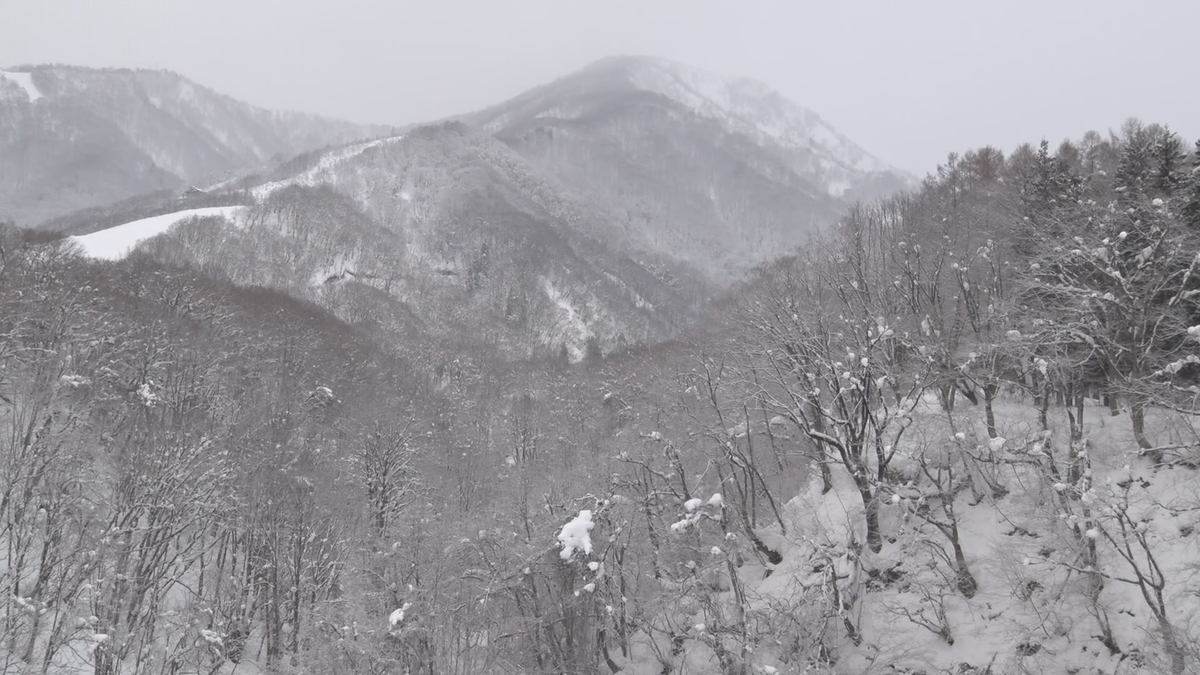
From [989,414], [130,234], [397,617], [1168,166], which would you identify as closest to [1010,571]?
[989,414]

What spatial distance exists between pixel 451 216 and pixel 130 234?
45697 millimetres

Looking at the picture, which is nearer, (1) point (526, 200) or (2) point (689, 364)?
(2) point (689, 364)

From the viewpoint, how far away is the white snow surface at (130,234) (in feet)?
212

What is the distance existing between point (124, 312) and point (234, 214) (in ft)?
208

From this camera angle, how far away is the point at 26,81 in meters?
177

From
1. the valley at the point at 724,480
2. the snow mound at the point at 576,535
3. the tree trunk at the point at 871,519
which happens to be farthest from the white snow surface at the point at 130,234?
the tree trunk at the point at 871,519

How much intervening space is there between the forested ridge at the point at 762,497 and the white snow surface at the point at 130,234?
39392mm

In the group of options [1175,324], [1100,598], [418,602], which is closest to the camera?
[1100,598]

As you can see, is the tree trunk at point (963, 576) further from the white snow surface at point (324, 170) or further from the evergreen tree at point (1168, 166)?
the white snow surface at point (324, 170)

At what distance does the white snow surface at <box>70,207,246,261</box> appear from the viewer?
6450cm

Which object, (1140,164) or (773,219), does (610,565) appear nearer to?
(1140,164)

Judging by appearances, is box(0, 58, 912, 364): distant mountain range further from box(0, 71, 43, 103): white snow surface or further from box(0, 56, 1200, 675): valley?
box(0, 56, 1200, 675): valley

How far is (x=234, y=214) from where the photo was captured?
87062mm

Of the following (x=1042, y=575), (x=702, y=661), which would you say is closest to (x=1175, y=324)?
(x=1042, y=575)
